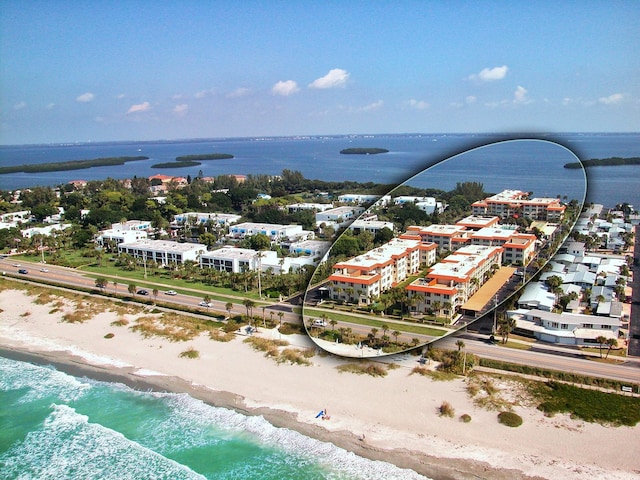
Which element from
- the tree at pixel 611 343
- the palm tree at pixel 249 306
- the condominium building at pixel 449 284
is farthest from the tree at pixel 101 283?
the tree at pixel 611 343

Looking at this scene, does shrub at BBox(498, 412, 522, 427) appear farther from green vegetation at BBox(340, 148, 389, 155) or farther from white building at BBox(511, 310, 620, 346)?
green vegetation at BBox(340, 148, 389, 155)

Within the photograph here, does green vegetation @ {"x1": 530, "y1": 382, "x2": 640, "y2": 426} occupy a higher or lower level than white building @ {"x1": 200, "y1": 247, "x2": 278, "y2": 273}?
lower

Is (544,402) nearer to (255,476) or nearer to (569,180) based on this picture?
(569,180)

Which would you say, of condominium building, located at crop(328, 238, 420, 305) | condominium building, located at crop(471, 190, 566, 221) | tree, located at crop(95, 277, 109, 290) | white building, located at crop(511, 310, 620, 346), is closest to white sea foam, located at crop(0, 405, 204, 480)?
condominium building, located at crop(328, 238, 420, 305)

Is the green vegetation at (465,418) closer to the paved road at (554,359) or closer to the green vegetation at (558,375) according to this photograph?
the paved road at (554,359)

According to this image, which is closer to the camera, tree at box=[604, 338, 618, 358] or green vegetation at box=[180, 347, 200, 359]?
tree at box=[604, 338, 618, 358]

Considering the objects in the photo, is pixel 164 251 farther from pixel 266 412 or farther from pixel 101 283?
pixel 266 412
